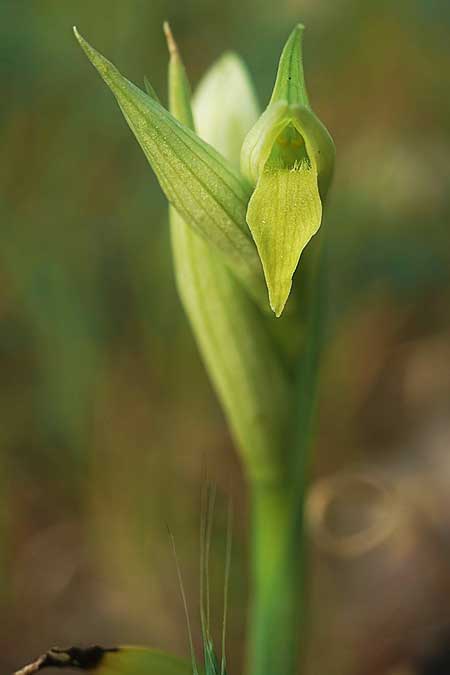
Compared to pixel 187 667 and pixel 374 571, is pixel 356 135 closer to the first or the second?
pixel 374 571

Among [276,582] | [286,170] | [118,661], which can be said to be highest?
[286,170]

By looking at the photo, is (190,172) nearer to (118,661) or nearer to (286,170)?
(286,170)

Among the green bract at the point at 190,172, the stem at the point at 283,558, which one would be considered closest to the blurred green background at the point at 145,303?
the stem at the point at 283,558

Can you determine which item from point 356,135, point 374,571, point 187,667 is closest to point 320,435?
point 374,571

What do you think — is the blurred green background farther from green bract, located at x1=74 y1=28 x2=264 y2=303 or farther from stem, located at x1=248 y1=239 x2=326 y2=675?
green bract, located at x1=74 y1=28 x2=264 y2=303

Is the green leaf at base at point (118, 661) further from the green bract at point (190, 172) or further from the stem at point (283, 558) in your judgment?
the green bract at point (190, 172)

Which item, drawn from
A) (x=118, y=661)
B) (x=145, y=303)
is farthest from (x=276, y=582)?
(x=145, y=303)
